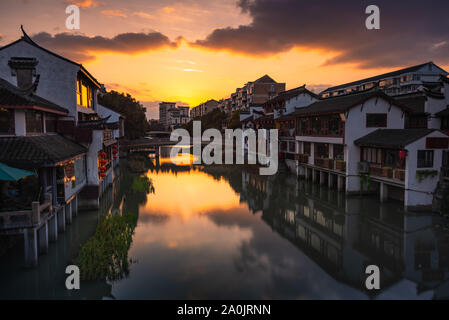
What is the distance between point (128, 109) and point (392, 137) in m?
52.9

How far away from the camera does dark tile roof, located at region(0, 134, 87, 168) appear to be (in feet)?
50.1

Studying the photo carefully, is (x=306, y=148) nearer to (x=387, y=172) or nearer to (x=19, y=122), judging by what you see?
(x=387, y=172)

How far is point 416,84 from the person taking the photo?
6631 centimetres

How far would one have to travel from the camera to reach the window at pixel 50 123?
20594 mm

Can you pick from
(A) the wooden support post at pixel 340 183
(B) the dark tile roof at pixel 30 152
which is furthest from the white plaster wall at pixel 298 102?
(B) the dark tile roof at pixel 30 152

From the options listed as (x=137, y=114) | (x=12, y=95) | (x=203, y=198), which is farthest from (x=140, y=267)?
(x=137, y=114)

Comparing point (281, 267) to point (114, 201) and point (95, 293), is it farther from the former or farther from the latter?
point (114, 201)

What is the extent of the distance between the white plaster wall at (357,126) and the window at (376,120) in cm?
29

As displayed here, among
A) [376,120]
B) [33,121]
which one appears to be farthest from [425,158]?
[33,121]

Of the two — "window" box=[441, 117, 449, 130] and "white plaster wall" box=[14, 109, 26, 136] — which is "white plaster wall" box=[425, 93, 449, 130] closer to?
"window" box=[441, 117, 449, 130]

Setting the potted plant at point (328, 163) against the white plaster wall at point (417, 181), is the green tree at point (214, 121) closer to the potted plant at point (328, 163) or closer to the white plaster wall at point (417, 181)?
the potted plant at point (328, 163)

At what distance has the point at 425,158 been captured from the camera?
77.5 feet

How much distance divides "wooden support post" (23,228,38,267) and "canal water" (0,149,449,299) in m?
0.40
